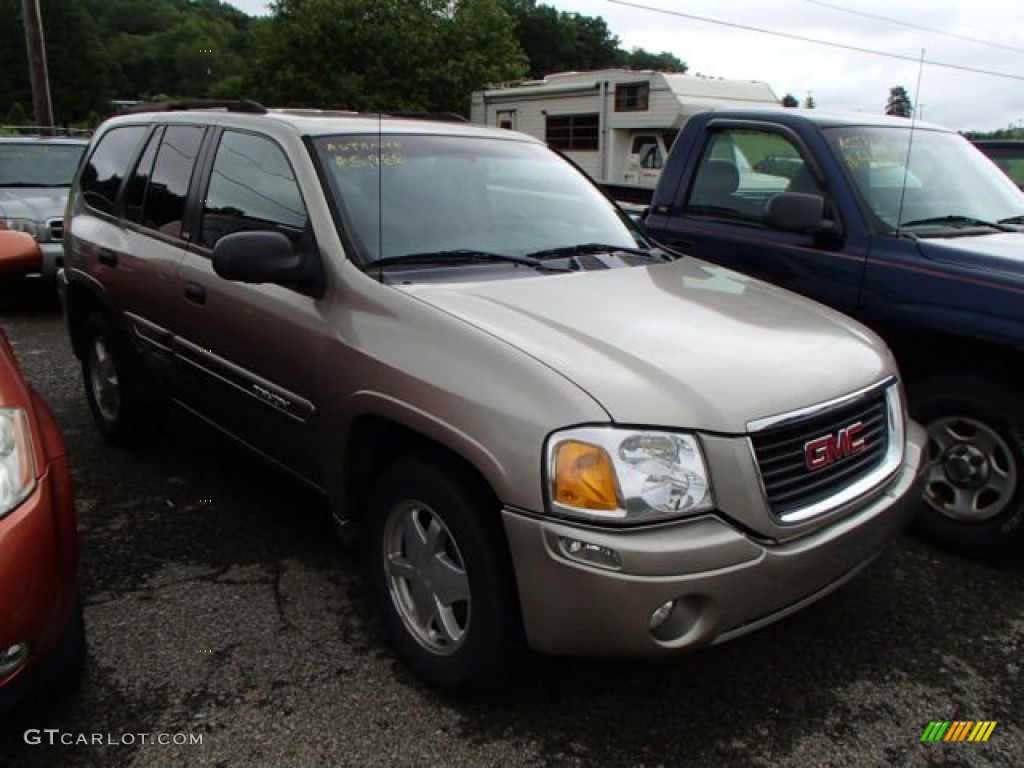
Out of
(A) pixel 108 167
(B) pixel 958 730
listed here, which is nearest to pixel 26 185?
(A) pixel 108 167

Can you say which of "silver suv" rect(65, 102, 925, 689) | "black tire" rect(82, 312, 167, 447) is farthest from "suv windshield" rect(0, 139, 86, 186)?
"silver suv" rect(65, 102, 925, 689)

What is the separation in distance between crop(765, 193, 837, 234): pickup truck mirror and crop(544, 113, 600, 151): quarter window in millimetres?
14804

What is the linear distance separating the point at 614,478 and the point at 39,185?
916 cm

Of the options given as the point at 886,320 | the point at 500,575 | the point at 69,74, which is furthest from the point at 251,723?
the point at 69,74

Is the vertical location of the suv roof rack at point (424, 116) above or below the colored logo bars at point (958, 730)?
above

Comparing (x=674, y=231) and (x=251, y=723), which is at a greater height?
(x=674, y=231)

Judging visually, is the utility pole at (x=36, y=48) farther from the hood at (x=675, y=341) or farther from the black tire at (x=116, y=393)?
the hood at (x=675, y=341)

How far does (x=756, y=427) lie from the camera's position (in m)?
2.28

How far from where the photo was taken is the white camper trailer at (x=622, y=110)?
16141mm

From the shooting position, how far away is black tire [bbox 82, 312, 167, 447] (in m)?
4.31

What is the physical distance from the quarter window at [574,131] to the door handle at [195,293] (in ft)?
50.9

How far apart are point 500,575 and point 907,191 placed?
2.95 m

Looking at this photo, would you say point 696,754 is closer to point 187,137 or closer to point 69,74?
point 187,137

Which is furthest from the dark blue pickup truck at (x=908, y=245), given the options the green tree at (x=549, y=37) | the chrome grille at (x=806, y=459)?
the green tree at (x=549, y=37)
